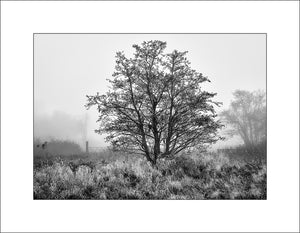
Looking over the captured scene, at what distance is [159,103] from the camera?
710 centimetres

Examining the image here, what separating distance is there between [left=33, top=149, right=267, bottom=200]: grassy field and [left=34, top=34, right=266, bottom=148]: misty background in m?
0.53

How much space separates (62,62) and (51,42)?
1.77 feet

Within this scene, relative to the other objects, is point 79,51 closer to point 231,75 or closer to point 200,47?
point 200,47

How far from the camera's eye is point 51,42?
282 inches

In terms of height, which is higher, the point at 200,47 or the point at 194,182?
the point at 200,47

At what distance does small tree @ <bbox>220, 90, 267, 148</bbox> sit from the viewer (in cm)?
696

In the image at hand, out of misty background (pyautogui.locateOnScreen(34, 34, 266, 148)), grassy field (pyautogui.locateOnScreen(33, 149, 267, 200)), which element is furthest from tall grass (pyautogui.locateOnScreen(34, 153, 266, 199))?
misty background (pyautogui.locateOnScreen(34, 34, 266, 148))

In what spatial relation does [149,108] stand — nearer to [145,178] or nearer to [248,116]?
[145,178]

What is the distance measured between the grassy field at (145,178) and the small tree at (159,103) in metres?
0.41

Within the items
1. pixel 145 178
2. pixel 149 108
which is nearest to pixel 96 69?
pixel 149 108

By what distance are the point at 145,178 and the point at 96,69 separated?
289 cm

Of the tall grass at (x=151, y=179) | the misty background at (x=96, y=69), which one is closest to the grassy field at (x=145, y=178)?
the tall grass at (x=151, y=179)

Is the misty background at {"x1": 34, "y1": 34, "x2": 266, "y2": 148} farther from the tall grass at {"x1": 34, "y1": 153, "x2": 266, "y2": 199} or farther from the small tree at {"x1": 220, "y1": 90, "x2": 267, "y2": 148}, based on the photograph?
the tall grass at {"x1": 34, "y1": 153, "x2": 266, "y2": 199}
